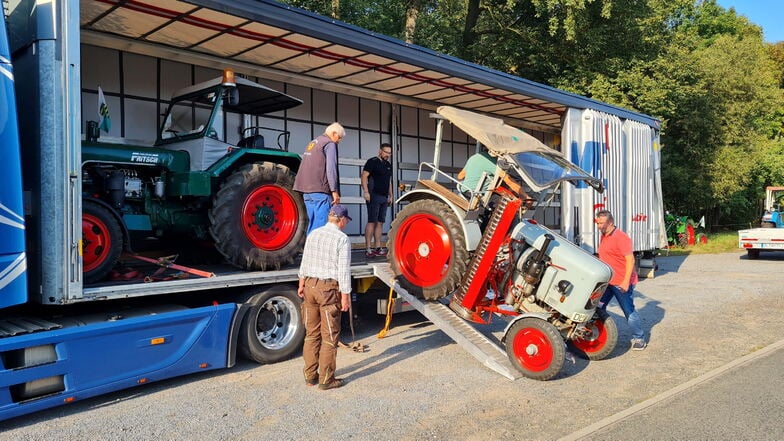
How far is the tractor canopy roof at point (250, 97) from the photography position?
6527 mm

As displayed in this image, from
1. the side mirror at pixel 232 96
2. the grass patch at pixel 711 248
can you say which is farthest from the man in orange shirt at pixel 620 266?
the grass patch at pixel 711 248

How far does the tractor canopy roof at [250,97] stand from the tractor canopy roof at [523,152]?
222 centimetres

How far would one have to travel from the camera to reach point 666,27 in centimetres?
1870

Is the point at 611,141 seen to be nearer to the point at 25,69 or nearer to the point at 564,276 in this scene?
the point at 564,276

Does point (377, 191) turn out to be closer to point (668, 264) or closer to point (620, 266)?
point (620, 266)

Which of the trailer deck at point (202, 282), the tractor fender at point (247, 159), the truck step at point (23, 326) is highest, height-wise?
the tractor fender at point (247, 159)

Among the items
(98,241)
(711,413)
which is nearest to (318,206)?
(98,241)

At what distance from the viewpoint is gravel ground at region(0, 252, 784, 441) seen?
13.5 ft

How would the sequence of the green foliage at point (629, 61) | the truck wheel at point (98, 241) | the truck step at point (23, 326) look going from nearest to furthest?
the truck step at point (23, 326) < the truck wheel at point (98, 241) < the green foliage at point (629, 61)

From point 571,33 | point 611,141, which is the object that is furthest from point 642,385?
point 571,33

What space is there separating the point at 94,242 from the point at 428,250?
125 inches

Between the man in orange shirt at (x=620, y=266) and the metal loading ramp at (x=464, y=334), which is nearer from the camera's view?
the metal loading ramp at (x=464, y=334)

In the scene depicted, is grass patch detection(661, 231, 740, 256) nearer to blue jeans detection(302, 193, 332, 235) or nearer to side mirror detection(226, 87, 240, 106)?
blue jeans detection(302, 193, 332, 235)

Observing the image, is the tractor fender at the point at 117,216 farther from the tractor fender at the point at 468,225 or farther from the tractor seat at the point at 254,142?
the tractor fender at the point at 468,225
